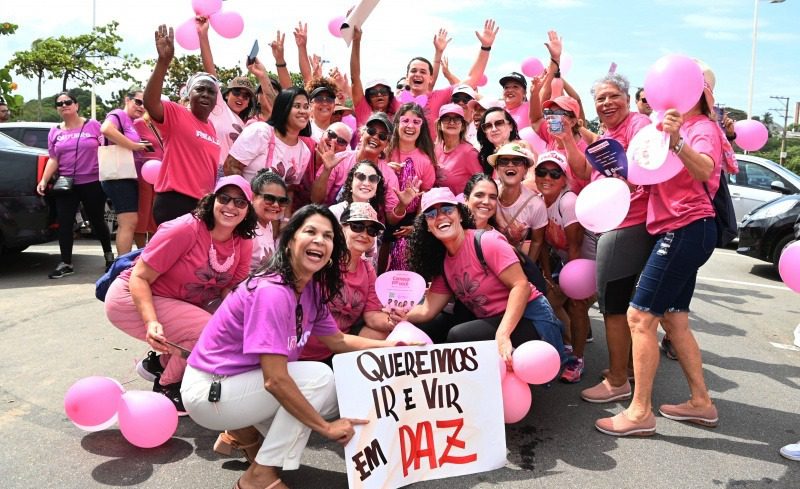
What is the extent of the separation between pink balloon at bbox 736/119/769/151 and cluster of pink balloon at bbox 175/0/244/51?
458 centimetres

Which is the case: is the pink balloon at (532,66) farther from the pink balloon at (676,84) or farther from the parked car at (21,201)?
the parked car at (21,201)

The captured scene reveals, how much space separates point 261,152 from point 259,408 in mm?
2069

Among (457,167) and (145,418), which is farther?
(457,167)

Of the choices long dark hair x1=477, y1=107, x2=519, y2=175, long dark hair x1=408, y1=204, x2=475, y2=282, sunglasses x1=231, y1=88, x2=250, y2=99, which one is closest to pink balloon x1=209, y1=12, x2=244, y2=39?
sunglasses x1=231, y1=88, x2=250, y2=99

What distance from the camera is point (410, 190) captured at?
13.8 feet

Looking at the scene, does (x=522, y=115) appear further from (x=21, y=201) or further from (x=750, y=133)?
(x=21, y=201)

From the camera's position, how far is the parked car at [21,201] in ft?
21.0

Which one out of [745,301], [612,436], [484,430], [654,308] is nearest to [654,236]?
[654,308]

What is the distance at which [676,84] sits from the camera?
2865 mm

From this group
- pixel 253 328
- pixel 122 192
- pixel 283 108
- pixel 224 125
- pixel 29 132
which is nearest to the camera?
pixel 253 328

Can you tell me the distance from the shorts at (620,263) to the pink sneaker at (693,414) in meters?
0.63

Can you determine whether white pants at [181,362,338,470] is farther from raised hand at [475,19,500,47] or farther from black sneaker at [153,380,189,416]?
raised hand at [475,19,500,47]

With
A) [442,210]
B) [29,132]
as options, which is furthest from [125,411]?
[29,132]

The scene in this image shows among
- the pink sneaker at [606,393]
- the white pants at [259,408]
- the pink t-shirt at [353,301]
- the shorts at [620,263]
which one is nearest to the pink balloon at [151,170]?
the pink t-shirt at [353,301]
